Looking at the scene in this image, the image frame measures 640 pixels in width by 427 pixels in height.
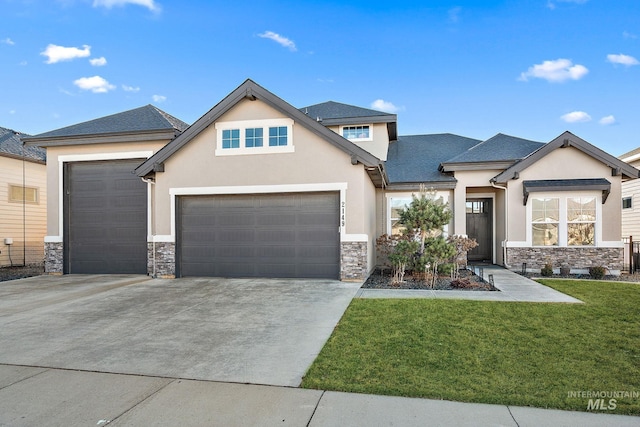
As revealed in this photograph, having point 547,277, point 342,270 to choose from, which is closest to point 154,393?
point 342,270

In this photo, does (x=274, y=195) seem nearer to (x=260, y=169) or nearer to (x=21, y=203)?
(x=260, y=169)

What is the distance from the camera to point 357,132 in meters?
15.5

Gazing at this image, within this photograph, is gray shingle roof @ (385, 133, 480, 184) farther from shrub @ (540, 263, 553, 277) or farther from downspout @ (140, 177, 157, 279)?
downspout @ (140, 177, 157, 279)

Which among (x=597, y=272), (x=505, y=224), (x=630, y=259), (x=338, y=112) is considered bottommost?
(x=597, y=272)

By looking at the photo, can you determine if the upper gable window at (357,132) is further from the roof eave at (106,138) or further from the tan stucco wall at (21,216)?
the tan stucco wall at (21,216)

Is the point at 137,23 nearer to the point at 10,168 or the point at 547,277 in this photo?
the point at 10,168

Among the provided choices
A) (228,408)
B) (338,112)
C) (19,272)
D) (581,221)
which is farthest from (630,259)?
(19,272)

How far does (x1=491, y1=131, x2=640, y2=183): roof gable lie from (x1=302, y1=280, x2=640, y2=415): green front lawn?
19.7 ft

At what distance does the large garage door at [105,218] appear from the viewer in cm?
1234

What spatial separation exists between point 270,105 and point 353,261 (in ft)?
17.4

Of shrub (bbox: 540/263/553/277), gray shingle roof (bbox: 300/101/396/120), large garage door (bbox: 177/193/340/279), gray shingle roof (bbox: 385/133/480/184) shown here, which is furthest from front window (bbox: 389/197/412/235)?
shrub (bbox: 540/263/553/277)

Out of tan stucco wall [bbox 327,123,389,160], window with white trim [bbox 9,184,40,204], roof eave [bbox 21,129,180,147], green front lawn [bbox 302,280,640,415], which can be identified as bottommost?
green front lawn [bbox 302,280,640,415]

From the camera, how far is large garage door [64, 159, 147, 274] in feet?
40.5

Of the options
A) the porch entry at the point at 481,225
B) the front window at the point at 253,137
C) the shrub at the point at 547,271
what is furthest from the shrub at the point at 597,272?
Answer: the front window at the point at 253,137
